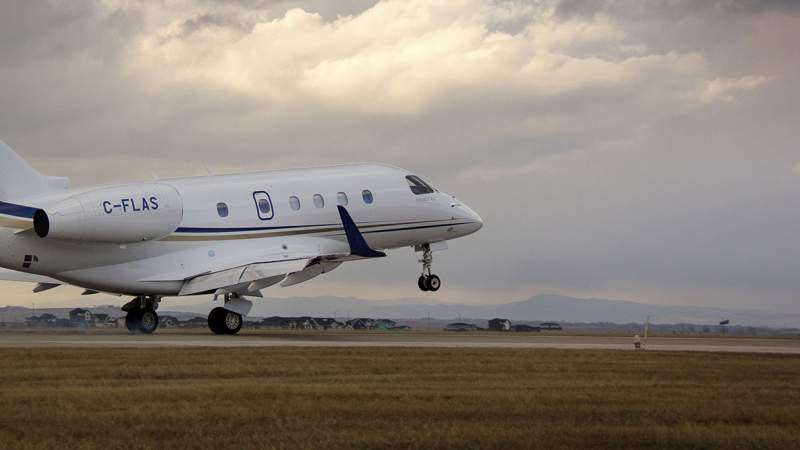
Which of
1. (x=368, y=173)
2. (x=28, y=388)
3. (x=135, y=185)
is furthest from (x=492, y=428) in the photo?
(x=368, y=173)

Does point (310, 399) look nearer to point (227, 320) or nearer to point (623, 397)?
point (623, 397)

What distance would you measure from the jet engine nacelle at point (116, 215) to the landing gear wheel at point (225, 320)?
304cm

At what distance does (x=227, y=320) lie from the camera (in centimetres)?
4038

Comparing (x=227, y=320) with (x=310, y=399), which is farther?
(x=227, y=320)

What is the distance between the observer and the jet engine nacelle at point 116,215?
3681 centimetres

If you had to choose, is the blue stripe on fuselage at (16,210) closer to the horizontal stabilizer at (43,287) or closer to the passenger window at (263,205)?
the horizontal stabilizer at (43,287)

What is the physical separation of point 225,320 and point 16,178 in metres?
7.67

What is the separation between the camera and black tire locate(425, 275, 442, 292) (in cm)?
4681

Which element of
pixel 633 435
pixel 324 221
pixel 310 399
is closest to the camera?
pixel 633 435

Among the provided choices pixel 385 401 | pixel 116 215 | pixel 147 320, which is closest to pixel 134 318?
pixel 147 320

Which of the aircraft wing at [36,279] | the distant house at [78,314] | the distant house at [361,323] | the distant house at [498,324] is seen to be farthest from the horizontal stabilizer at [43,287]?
the distant house at [498,324]

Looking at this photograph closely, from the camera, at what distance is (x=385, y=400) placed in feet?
61.9

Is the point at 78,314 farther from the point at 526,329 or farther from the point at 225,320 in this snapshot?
the point at 225,320

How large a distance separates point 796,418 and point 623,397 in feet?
9.87
